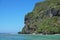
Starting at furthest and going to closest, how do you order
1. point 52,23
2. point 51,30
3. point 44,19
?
point 44,19 → point 52,23 → point 51,30

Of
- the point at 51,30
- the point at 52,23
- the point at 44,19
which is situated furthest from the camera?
the point at 44,19

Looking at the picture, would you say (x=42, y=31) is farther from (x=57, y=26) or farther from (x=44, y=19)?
(x=44, y=19)

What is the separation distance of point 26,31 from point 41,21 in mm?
18017

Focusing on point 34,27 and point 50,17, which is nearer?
point 50,17

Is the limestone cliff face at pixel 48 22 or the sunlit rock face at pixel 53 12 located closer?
the limestone cliff face at pixel 48 22

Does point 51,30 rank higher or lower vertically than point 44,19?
lower

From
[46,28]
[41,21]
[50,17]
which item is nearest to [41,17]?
[41,21]

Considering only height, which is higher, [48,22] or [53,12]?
[53,12]

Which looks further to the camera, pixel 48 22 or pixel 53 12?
pixel 48 22

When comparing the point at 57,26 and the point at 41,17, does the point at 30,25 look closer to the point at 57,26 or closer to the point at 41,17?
the point at 41,17

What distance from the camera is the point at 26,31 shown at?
19575 centimetres

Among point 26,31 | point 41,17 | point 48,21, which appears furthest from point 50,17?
point 26,31

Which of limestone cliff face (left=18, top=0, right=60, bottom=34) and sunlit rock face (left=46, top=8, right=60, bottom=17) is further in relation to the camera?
sunlit rock face (left=46, top=8, right=60, bottom=17)

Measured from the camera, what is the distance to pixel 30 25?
196625 millimetres
